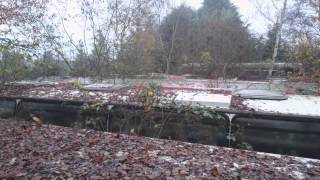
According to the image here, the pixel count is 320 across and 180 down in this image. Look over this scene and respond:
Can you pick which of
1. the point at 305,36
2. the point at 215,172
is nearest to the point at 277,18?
the point at 305,36

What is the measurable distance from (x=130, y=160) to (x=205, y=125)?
1468 mm

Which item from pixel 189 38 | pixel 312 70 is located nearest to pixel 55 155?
pixel 312 70

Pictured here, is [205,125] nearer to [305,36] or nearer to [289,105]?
[289,105]

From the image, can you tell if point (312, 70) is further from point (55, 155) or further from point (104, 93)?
point (55, 155)

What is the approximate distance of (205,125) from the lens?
14.6 feet

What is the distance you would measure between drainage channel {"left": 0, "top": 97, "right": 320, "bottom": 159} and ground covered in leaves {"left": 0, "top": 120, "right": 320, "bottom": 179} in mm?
484

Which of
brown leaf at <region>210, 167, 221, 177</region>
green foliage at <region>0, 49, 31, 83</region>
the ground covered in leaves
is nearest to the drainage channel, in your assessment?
the ground covered in leaves

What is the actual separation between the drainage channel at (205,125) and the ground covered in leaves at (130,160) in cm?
48

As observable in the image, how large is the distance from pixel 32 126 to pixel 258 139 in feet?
10.9

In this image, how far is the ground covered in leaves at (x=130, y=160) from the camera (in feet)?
9.87

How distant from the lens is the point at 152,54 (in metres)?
11.6

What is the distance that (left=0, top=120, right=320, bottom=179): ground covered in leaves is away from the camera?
301 cm

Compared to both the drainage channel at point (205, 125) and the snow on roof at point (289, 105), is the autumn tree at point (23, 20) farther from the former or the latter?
the snow on roof at point (289, 105)

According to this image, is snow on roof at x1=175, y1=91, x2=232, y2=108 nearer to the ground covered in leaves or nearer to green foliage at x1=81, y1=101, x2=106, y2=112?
the ground covered in leaves
